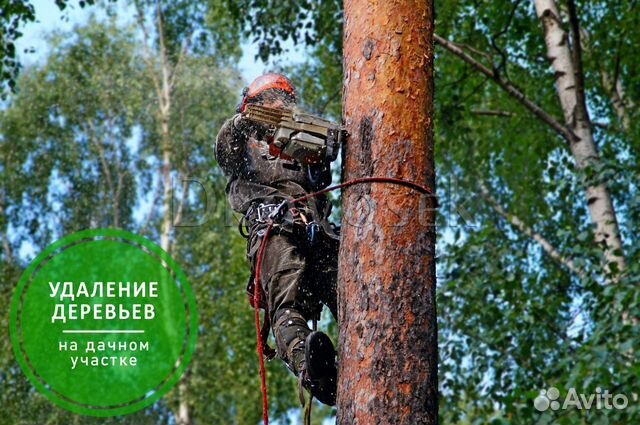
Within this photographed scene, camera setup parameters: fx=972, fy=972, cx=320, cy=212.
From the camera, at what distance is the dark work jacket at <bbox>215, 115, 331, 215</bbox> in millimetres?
4199

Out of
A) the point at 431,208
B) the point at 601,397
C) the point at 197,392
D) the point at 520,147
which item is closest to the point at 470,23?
the point at 520,147

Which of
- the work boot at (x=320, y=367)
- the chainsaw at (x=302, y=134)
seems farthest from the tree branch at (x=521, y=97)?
the work boot at (x=320, y=367)

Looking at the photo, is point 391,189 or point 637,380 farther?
point 637,380

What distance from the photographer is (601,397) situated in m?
5.89

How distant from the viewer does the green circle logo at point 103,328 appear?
17.9 metres

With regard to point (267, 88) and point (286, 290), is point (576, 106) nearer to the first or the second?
point (267, 88)

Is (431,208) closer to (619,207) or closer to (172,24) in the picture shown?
(619,207)

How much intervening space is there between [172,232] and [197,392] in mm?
3357

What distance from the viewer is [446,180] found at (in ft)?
45.1

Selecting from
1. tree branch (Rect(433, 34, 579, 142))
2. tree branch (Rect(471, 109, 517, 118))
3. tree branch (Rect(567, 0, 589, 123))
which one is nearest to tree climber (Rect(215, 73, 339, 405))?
tree branch (Rect(433, 34, 579, 142))

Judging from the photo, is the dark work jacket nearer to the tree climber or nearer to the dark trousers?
the tree climber

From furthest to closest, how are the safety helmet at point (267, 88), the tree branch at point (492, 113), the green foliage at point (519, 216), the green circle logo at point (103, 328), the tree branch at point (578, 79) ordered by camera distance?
the green circle logo at point (103, 328), the tree branch at point (492, 113), the tree branch at point (578, 79), the green foliage at point (519, 216), the safety helmet at point (267, 88)

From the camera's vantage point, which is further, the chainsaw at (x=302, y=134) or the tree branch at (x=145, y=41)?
the tree branch at (x=145, y=41)

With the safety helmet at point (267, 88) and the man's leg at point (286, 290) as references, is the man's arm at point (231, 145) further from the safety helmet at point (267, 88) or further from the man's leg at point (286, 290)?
the man's leg at point (286, 290)
